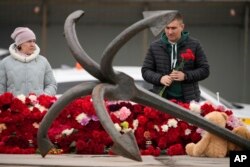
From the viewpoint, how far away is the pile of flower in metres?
4.51

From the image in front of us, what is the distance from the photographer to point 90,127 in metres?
4.68

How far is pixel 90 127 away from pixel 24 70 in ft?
5.58

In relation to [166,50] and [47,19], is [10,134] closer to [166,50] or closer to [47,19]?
[166,50]

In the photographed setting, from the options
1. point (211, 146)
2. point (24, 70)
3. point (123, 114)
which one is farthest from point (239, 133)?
point (24, 70)

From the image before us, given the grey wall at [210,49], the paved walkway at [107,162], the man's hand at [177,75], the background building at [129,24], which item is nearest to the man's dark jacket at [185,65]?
the man's hand at [177,75]

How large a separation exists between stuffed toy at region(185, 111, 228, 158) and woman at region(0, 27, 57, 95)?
7.29 feet

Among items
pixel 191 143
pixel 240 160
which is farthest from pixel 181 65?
pixel 240 160

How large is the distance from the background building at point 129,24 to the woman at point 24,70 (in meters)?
10.3

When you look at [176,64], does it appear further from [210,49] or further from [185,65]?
[210,49]

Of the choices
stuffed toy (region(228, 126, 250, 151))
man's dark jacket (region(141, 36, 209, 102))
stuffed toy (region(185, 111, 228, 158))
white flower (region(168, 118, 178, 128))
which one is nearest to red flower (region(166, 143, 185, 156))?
stuffed toy (region(185, 111, 228, 158))

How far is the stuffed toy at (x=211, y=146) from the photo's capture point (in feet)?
13.4

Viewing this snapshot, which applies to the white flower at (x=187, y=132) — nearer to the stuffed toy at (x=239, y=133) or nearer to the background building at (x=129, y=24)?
the stuffed toy at (x=239, y=133)

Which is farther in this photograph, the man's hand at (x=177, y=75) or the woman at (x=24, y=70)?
the woman at (x=24, y=70)

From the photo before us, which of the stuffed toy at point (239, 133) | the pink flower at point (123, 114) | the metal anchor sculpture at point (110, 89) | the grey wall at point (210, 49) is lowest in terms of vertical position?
the grey wall at point (210, 49)
